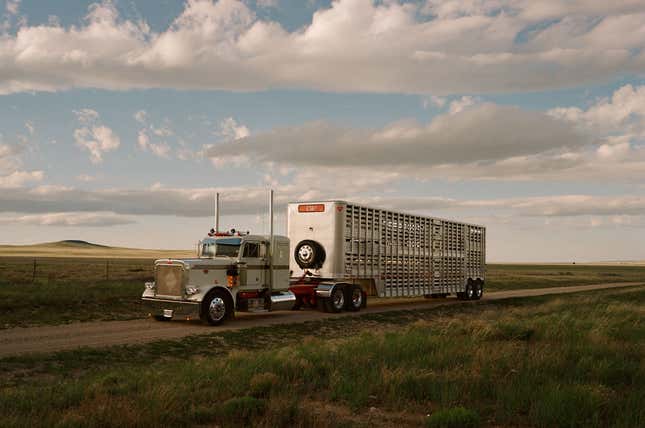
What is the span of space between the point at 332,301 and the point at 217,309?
587cm

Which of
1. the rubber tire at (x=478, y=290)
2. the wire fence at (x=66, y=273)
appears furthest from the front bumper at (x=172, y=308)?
the rubber tire at (x=478, y=290)

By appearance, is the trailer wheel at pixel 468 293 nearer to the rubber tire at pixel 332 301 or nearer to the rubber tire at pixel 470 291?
the rubber tire at pixel 470 291

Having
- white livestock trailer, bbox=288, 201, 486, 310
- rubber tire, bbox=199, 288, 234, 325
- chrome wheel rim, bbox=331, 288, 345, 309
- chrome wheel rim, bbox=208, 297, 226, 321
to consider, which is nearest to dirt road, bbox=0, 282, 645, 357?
rubber tire, bbox=199, 288, 234, 325

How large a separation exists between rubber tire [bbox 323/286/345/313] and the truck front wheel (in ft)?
16.6

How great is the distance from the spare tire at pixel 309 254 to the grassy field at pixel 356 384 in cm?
961

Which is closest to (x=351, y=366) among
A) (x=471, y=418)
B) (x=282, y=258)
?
(x=471, y=418)

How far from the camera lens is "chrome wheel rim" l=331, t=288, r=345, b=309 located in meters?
23.6

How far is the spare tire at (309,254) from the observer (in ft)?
77.9

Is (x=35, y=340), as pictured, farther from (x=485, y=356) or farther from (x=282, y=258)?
(x=485, y=356)

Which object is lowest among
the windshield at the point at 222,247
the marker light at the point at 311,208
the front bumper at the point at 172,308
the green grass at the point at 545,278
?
the green grass at the point at 545,278

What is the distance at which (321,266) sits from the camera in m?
23.8

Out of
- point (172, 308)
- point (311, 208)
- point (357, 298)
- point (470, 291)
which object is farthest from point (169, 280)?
point (470, 291)

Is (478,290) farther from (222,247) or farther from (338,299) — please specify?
(222,247)

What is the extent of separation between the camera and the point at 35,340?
14.8 meters
